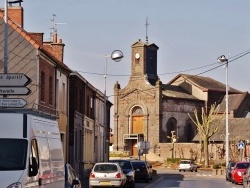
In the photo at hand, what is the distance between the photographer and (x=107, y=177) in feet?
118

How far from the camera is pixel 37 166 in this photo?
16234 mm

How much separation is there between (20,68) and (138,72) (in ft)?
271

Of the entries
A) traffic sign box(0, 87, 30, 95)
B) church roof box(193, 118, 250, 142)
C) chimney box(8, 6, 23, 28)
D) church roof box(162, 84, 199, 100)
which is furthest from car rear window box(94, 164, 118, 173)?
church roof box(162, 84, 199, 100)

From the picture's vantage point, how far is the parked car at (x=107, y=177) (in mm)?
35844

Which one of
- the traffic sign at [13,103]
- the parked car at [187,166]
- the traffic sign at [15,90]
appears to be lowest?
the parked car at [187,166]

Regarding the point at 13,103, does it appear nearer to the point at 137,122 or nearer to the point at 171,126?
the point at 171,126

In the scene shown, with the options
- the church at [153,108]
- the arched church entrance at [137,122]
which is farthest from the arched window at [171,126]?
the arched church entrance at [137,122]

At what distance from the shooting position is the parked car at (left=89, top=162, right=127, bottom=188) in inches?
1411

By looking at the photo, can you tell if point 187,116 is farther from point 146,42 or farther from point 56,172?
point 56,172

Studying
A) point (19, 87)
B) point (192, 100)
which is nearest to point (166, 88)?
point (192, 100)

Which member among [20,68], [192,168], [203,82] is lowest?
[192,168]

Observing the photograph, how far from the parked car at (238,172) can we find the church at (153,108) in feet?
178

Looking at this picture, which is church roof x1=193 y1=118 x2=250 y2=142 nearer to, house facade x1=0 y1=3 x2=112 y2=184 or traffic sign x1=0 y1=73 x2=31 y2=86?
house facade x1=0 y1=3 x2=112 y2=184

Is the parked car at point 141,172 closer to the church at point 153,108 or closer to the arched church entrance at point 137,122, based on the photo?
the church at point 153,108
